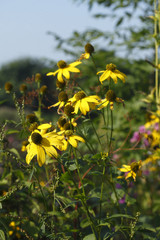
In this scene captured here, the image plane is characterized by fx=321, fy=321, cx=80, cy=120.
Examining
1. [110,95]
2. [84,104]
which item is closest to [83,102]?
[84,104]

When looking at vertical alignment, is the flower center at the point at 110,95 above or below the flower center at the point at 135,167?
above

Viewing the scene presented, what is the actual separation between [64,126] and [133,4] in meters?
2.50

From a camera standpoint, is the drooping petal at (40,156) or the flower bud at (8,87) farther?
the flower bud at (8,87)

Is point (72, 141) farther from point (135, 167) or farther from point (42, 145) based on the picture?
point (135, 167)

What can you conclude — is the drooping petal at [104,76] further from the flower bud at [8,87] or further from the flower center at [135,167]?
the flower bud at [8,87]

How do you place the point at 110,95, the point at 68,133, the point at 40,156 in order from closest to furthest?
the point at 40,156
the point at 68,133
the point at 110,95

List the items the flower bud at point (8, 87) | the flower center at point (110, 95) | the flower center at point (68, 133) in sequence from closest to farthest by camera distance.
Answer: the flower center at point (68, 133) < the flower center at point (110, 95) < the flower bud at point (8, 87)

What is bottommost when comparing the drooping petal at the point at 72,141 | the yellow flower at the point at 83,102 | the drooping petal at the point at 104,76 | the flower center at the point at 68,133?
the drooping petal at the point at 72,141

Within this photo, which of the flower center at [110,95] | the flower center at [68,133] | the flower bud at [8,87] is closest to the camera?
the flower center at [68,133]

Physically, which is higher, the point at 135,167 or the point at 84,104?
the point at 84,104

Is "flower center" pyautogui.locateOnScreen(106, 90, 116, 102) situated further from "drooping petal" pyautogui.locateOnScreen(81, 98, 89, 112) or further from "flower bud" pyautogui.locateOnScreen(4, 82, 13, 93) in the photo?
"flower bud" pyautogui.locateOnScreen(4, 82, 13, 93)

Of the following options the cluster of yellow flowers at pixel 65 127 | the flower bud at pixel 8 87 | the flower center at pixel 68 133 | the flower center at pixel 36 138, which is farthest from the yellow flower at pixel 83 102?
the flower bud at pixel 8 87

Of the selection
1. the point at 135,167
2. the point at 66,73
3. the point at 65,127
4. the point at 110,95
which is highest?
the point at 66,73

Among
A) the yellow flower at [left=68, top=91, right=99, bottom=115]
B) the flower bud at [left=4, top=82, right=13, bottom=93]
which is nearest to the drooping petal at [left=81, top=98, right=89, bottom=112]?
the yellow flower at [left=68, top=91, right=99, bottom=115]
